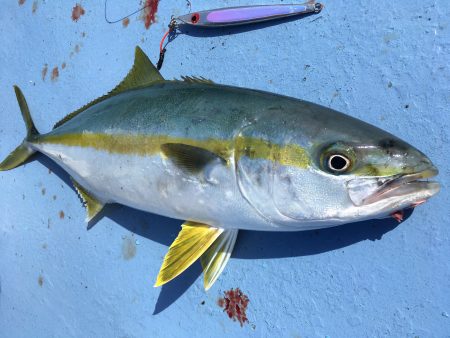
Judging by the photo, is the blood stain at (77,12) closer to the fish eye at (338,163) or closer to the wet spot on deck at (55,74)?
the wet spot on deck at (55,74)

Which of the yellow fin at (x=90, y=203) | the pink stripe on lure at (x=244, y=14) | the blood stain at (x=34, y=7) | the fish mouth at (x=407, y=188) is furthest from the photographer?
the blood stain at (x=34, y=7)

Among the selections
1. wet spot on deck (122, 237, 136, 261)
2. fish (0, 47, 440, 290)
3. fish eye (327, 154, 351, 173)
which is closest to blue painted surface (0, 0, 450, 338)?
wet spot on deck (122, 237, 136, 261)

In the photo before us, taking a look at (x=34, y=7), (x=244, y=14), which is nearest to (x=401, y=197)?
(x=244, y=14)

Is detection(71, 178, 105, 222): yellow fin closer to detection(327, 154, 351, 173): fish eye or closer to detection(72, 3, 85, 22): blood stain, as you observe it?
detection(72, 3, 85, 22): blood stain

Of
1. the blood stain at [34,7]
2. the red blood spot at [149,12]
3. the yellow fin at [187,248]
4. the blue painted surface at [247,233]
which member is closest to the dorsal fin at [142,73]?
the blue painted surface at [247,233]

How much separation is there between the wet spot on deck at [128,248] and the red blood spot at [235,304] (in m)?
0.42

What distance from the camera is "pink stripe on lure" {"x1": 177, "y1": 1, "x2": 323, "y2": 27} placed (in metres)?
1.40

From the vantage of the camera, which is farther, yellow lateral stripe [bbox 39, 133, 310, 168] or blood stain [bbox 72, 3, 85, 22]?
blood stain [bbox 72, 3, 85, 22]

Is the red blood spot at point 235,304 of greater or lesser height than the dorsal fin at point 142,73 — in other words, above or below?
below

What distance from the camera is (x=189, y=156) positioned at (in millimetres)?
1168

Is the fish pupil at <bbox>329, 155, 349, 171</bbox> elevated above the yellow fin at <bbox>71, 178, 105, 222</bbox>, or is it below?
above

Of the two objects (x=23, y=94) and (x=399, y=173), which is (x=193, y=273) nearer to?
(x=399, y=173)

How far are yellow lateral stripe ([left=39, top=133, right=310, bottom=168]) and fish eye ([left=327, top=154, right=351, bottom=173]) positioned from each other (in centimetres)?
6

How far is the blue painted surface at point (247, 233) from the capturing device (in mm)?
1190
